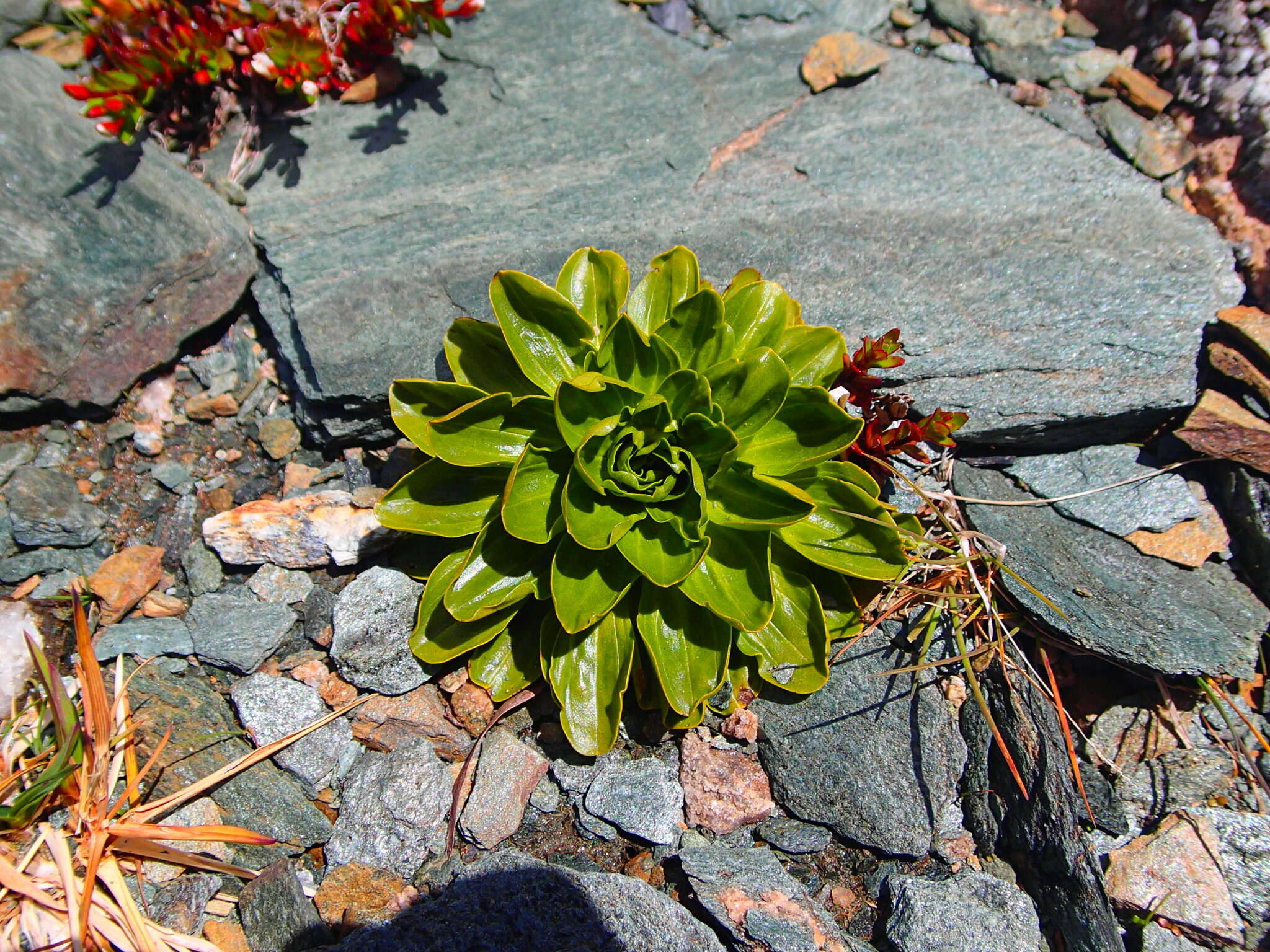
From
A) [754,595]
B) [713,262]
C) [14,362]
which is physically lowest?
[14,362]

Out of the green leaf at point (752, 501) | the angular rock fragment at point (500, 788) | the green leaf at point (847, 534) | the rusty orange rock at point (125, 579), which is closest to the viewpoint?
the green leaf at point (752, 501)

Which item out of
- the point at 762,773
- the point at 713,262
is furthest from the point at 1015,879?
the point at 713,262

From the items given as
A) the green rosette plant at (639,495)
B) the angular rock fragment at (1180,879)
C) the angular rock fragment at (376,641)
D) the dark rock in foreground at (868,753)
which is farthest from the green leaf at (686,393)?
the angular rock fragment at (1180,879)

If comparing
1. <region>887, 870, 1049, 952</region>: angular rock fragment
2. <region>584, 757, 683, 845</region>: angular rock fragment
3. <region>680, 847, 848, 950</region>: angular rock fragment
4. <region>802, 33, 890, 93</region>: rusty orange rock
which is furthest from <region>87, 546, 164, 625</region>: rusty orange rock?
<region>802, 33, 890, 93</region>: rusty orange rock

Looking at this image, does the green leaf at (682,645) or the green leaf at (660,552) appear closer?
the green leaf at (660,552)

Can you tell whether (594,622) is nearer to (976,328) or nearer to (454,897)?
(454,897)

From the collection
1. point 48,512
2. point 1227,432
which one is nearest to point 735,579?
point 1227,432

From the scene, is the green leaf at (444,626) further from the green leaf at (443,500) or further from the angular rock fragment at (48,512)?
the angular rock fragment at (48,512)
